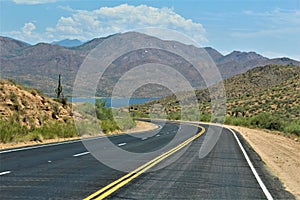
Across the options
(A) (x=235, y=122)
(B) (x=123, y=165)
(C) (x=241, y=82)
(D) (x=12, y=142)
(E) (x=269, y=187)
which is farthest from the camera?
(C) (x=241, y=82)

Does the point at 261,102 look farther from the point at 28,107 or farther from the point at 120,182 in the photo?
the point at 120,182

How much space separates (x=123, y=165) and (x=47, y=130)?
576 inches

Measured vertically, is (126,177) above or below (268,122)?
below

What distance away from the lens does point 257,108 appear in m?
84.2

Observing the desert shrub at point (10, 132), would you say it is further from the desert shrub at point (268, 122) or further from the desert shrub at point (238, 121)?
the desert shrub at point (238, 121)

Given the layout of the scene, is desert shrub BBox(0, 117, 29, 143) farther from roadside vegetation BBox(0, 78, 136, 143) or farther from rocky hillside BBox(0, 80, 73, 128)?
rocky hillside BBox(0, 80, 73, 128)

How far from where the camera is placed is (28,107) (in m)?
33.3

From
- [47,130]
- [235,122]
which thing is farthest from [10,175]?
[235,122]

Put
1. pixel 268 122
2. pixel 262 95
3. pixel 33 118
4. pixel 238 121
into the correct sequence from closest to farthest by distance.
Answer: pixel 33 118
pixel 268 122
pixel 238 121
pixel 262 95

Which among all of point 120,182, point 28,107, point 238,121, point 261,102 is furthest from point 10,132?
point 261,102

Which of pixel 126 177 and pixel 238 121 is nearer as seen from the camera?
pixel 126 177

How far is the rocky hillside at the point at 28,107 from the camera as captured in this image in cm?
3138

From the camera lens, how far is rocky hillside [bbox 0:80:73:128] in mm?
31377

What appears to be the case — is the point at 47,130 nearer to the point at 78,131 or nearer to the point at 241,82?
the point at 78,131
